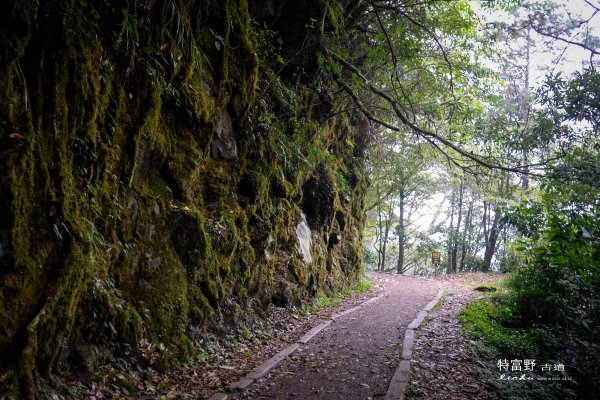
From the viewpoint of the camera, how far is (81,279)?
158 inches

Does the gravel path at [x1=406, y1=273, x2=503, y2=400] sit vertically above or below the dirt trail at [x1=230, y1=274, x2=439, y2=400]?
above

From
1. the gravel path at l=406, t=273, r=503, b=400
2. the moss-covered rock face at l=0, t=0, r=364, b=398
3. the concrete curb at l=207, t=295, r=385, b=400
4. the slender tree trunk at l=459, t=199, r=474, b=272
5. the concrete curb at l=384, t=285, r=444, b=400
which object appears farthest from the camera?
the slender tree trunk at l=459, t=199, r=474, b=272

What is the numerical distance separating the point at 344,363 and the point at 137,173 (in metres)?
4.28

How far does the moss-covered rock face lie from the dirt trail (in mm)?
1415

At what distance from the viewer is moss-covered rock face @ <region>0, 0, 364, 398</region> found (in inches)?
137

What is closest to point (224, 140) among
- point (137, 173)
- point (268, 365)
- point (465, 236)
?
point (137, 173)

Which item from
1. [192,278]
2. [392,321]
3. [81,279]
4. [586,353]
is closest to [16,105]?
[81,279]

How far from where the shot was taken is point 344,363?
6324 millimetres

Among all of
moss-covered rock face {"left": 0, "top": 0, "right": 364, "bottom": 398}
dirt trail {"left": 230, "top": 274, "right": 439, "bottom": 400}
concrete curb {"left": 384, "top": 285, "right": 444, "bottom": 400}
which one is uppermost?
moss-covered rock face {"left": 0, "top": 0, "right": 364, "bottom": 398}

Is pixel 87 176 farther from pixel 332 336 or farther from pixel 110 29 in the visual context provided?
pixel 332 336

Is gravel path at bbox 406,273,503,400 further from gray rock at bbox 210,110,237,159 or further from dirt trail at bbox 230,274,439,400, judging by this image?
gray rock at bbox 210,110,237,159

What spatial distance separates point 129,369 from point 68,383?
83 centimetres

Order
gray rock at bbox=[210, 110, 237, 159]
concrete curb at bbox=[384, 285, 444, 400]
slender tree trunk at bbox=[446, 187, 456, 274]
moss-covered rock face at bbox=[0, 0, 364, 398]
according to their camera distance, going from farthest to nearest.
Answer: slender tree trunk at bbox=[446, 187, 456, 274] → gray rock at bbox=[210, 110, 237, 159] → concrete curb at bbox=[384, 285, 444, 400] → moss-covered rock face at bbox=[0, 0, 364, 398]

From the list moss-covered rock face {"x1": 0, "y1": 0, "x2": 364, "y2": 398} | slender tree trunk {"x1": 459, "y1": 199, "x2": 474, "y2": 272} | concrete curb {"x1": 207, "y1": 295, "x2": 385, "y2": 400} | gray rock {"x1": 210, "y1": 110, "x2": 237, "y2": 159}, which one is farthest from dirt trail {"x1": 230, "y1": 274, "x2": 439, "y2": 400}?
slender tree trunk {"x1": 459, "y1": 199, "x2": 474, "y2": 272}
